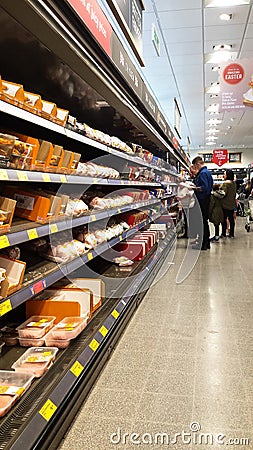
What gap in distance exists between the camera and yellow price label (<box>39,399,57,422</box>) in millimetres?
1600

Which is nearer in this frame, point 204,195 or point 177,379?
point 177,379

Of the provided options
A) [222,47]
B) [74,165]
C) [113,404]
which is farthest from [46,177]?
[222,47]

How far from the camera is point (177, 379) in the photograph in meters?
2.41

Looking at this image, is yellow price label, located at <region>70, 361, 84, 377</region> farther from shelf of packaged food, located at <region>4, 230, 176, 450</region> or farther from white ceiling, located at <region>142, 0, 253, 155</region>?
white ceiling, located at <region>142, 0, 253, 155</region>

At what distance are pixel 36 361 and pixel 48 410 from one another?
312 millimetres

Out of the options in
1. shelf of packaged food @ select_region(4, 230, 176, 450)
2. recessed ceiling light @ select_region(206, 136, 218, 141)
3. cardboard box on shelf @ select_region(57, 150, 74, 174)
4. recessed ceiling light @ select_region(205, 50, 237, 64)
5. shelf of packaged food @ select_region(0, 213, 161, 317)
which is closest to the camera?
shelf of packaged food @ select_region(4, 230, 176, 450)

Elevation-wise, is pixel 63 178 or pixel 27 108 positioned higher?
pixel 27 108

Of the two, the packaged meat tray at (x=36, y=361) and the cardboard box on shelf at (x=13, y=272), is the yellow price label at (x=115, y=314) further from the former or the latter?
the cardboard box on shelf at (x=13, y=272)

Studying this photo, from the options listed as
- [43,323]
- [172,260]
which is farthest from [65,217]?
[172,260]

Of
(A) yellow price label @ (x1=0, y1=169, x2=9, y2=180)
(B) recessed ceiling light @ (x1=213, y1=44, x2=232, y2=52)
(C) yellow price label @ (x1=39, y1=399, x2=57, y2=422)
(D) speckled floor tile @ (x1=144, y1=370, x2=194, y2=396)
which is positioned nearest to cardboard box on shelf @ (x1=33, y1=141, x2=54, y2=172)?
(A) yellow price label @ (x1=0, y1=169, x2=9, y2=180)

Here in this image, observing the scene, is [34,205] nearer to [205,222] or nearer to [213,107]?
[205,222]

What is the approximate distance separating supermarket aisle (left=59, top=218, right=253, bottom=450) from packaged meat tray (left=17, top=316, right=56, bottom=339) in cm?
44

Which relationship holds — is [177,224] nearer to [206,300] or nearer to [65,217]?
[206,300]

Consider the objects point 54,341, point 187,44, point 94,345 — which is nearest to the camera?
point 54,341
